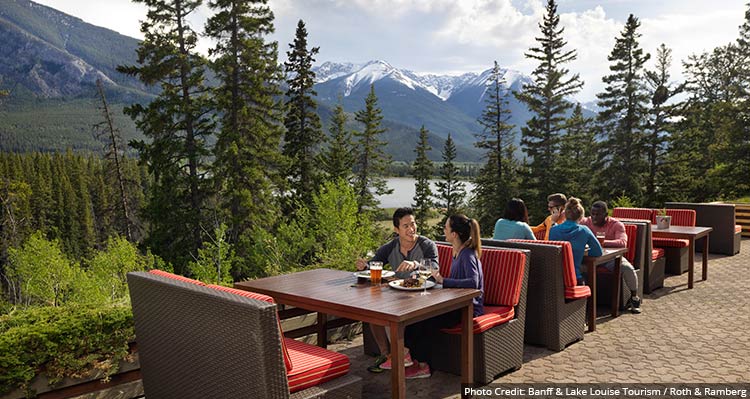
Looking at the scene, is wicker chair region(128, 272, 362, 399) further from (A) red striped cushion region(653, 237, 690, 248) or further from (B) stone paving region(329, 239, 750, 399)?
(A) red striped cushion region(653, 237, 690, 248)

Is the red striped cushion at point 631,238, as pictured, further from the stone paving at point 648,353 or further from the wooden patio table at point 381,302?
the wooden patio table at point 381,302

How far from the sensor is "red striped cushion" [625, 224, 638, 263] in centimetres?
651

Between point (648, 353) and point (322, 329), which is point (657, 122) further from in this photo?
point (322, 329)

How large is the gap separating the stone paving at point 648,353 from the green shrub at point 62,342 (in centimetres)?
175

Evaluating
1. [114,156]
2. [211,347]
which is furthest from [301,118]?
[211,347]

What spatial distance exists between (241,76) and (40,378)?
22.0 metres

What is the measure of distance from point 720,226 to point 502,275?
7.99m

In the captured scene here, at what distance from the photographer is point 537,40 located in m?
31.1

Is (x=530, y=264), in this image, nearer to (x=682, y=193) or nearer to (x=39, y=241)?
(x=39, y=241)

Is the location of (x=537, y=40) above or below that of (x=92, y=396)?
above

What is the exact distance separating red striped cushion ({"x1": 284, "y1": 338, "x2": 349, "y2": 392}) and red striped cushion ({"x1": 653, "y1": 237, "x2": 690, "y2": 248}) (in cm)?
666

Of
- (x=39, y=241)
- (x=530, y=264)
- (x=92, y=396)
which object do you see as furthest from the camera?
(x=39, y=241)

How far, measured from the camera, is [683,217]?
29.5ft

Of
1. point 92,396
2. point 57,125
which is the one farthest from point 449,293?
point 57,125
